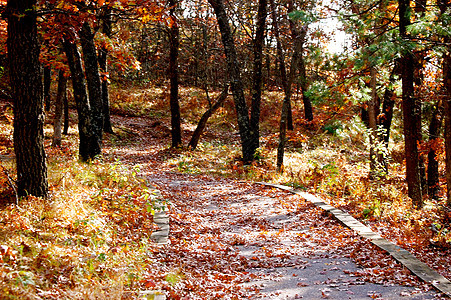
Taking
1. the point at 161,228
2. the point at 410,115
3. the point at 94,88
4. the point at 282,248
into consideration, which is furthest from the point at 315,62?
the point at 161,228

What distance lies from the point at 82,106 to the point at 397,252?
8736 millimetres

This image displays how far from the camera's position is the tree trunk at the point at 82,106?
32.3 feet

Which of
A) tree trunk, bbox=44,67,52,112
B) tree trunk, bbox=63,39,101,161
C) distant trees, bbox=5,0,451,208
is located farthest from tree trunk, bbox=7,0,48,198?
tree trunk, bbox=44,67,52,112

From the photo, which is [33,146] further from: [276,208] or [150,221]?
[276,208]

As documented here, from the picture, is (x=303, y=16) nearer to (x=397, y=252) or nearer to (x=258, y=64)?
(x=258, y=64)

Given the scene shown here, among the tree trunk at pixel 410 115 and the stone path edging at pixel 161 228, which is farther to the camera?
the tree trunk at pixel 410 115

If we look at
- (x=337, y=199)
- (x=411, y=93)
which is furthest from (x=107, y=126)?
(x=411, y=93)

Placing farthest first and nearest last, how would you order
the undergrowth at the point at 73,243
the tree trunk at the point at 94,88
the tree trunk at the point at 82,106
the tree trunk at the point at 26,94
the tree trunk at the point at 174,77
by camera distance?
the tree trunk at the point at 174,77
the tree trunk at the point at 94,88
the tree trunk at the point at 82,106
the tree trunk at the point at 26,94
the undergrowth at the point at 73,243

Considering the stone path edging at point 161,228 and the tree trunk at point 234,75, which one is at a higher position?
the tree trunk at point 234,75

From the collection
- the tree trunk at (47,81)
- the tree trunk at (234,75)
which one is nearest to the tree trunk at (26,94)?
the tree trunk at (234,75)

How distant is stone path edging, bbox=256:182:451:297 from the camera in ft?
15.0

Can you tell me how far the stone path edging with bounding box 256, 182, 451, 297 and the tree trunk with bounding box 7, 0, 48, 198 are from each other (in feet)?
18.5

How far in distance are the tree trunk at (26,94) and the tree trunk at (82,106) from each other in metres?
4.62

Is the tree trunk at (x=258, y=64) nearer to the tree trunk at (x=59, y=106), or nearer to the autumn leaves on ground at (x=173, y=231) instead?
the autumn leaves on ground at (x=173, y=231)
